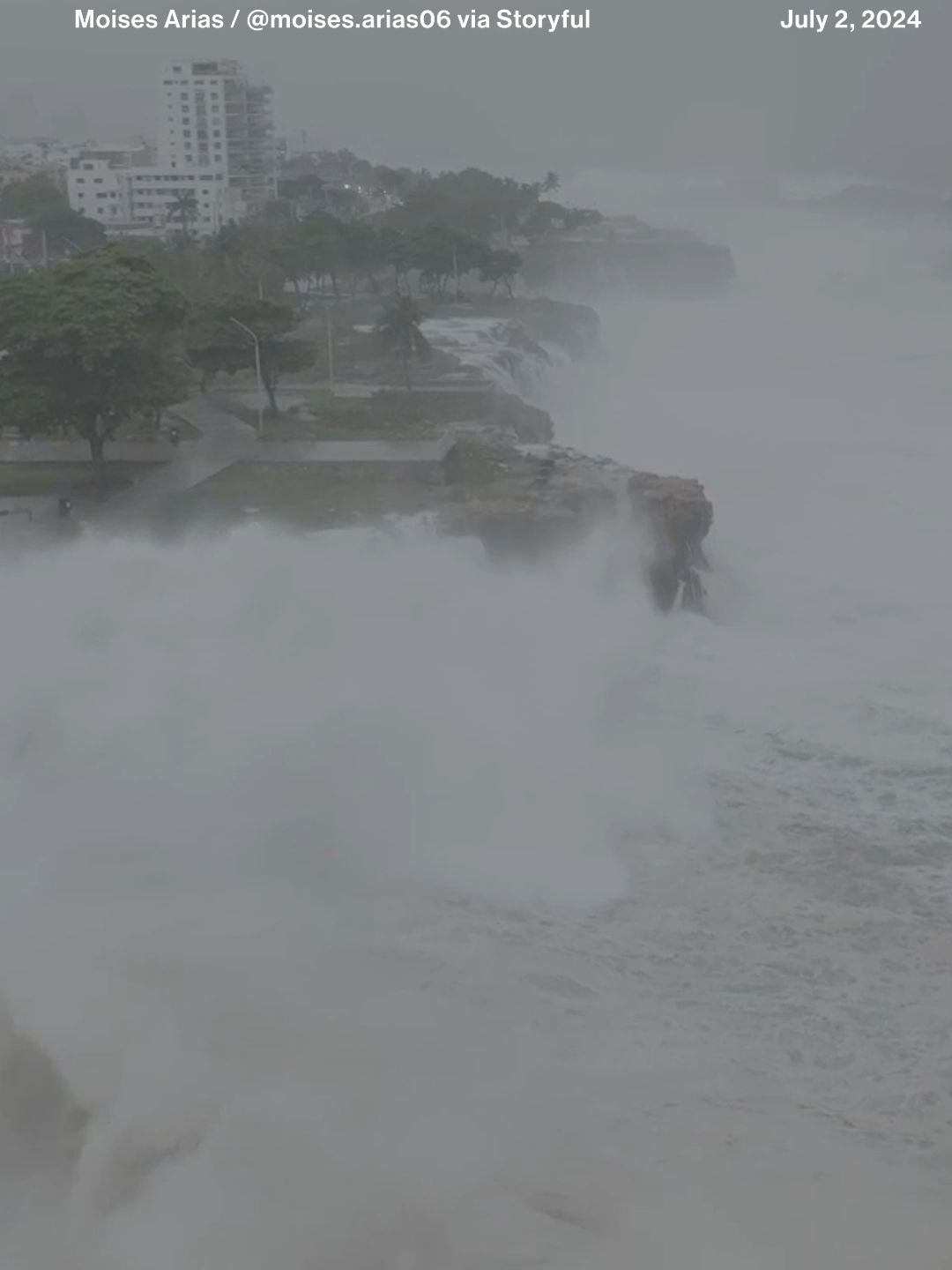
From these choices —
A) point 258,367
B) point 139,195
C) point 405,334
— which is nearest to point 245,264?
point 405,334

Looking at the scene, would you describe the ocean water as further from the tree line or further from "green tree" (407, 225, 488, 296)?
"green tree" (407, 225, 488, 296)

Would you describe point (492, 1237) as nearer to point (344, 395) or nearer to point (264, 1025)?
point (264, 1025)

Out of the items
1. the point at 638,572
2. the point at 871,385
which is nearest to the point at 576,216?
the point at 871,385

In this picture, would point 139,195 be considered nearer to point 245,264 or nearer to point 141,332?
point 245,264

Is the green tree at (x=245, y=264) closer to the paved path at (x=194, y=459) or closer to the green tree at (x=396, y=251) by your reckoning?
the green tree at (x=396, y=251)

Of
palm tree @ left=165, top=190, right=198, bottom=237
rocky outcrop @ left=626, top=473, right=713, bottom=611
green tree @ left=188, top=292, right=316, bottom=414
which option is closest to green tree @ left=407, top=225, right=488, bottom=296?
palm tree @ left=165, top=190, right=198, bottom=237
